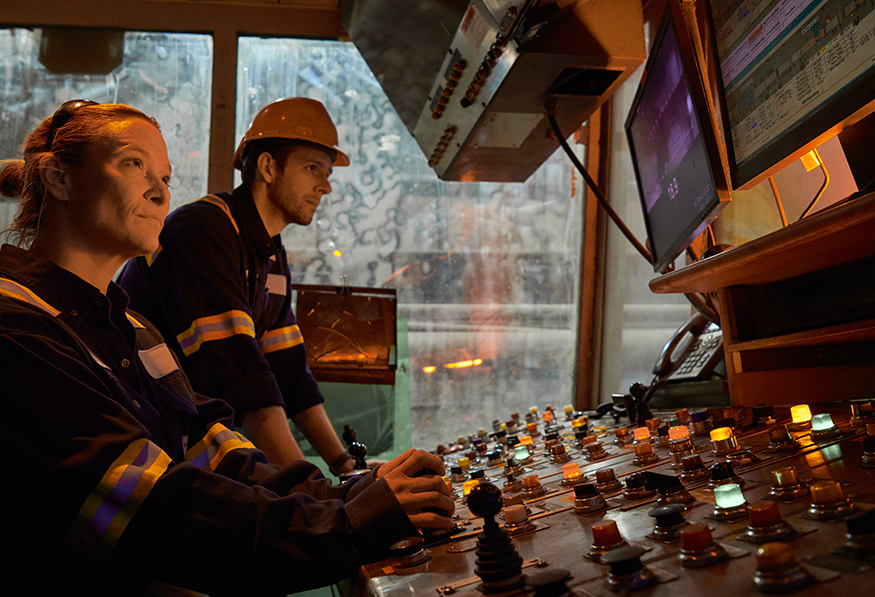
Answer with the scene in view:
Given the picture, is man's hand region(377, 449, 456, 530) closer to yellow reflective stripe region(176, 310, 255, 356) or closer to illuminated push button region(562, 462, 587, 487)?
illuminated push button region(562, 462, 587, 487)

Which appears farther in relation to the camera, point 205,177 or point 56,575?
point 205,177

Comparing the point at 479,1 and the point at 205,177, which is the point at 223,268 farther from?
the point at 205,177

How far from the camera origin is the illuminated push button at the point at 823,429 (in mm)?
864

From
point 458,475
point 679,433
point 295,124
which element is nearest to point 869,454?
point 679,433

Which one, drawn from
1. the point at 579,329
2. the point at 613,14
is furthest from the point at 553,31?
the point at 579,329

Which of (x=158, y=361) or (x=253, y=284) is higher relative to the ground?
(x=253, y=284)

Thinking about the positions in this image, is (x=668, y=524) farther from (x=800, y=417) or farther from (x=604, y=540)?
(x=800, y=417)

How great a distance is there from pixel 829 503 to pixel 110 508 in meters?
0.81

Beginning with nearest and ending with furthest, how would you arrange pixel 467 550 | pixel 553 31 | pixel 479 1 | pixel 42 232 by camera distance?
pixel 467 550 < pixel 42 232 < pixel 553 31 < pixel 479 1

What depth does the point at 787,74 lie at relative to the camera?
1.06 metres

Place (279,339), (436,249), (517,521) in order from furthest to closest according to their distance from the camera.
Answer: (436,249), (279,339), (517,521)

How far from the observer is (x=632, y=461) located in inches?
43.5

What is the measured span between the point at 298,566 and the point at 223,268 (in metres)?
1.17

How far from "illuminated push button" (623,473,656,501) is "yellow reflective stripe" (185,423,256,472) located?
2.62 ft
